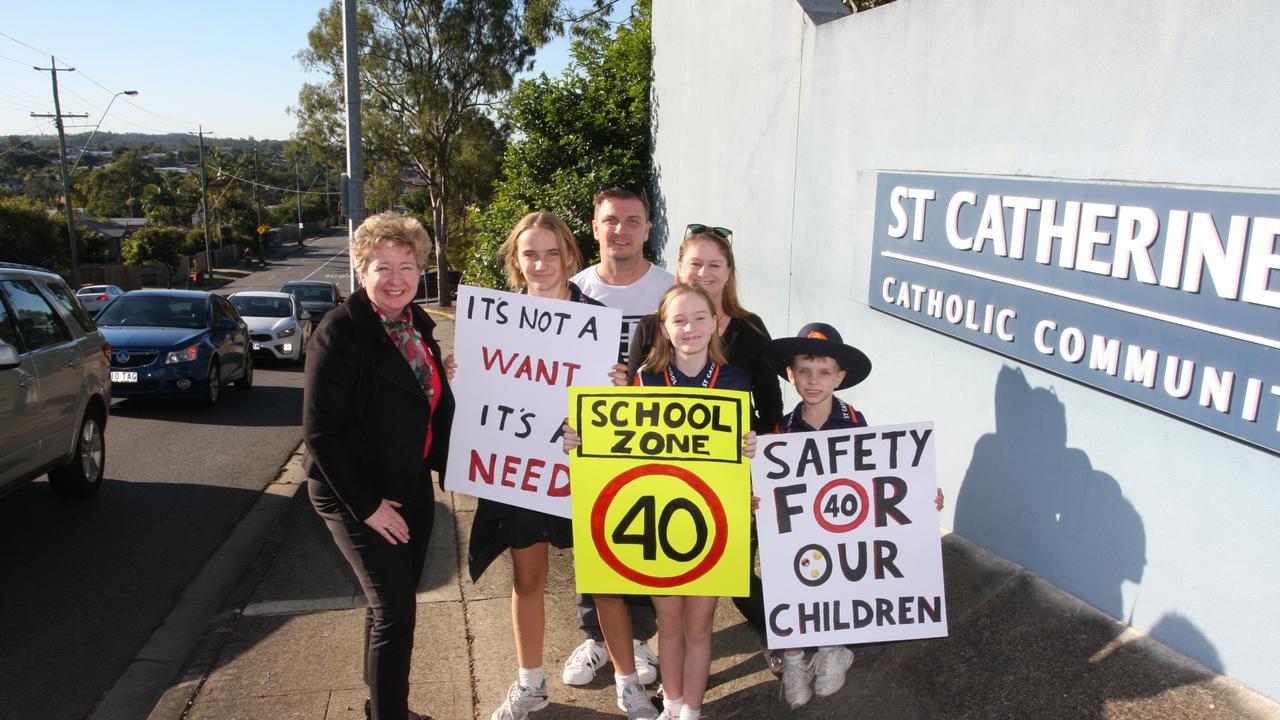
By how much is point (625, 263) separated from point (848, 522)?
165 cm

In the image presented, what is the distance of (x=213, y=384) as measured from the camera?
40.6 feet

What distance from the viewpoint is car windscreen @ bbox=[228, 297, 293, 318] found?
62.1 ft

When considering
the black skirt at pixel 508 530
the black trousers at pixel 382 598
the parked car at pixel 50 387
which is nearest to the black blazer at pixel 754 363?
the black skirt at pixel 508 530

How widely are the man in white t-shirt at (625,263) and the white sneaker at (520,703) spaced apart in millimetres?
1487

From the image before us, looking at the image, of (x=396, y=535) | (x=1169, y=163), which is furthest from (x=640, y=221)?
(x=1169, y=163)

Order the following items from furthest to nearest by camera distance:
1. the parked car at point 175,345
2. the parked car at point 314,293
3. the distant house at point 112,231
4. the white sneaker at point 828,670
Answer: the distant house at point 112,231 → the parked car at point 314,293 → the parked car at point 175,345 → the white sneaker at point 828,670

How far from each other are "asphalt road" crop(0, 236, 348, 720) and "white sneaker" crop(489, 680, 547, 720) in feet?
6.34

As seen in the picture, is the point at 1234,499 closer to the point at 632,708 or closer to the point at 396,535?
the point at 632,708

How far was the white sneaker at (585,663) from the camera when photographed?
13.3 feet

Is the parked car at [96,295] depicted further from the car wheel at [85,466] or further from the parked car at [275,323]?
the car wheel at [85,466]

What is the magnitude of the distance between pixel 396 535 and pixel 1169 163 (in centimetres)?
283

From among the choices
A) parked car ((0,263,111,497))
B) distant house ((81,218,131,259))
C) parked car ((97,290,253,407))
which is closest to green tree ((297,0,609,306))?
parked car ((97,290,253,407))

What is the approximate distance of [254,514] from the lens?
730 centimetres

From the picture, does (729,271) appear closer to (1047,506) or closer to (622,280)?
(622,280)
